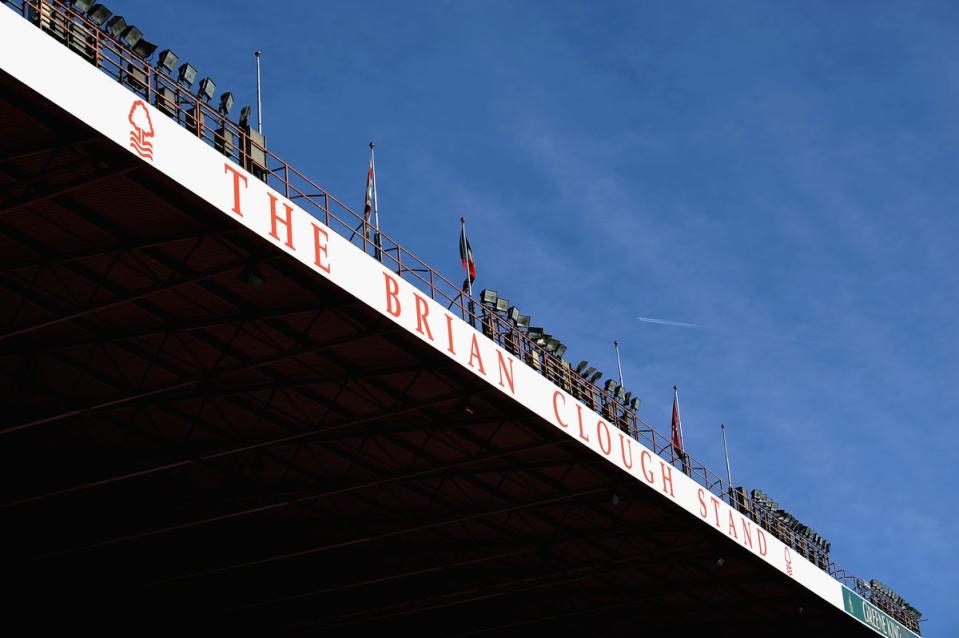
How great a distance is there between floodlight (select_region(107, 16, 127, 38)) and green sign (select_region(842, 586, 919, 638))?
43.2 metres

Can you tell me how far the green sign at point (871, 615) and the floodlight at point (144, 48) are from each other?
139 feet

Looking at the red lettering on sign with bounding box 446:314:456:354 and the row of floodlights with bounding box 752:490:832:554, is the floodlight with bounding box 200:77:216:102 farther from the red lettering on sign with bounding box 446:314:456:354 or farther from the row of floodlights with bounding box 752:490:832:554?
the row of floodlights with bounding box 752:490:832:554

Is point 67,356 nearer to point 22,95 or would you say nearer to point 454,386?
point 454,386

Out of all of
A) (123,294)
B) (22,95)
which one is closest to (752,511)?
(123,294)

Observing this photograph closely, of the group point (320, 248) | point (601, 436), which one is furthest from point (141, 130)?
point (601, 436)

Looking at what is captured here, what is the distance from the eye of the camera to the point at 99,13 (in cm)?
3344

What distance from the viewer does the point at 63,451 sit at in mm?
42812

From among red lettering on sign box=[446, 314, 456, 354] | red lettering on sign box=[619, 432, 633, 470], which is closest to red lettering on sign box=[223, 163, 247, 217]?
red lettering on sign box=[446, 314, 456, 354]

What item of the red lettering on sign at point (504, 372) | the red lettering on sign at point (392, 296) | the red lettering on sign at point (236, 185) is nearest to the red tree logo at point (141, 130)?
the red lettering on sign at point (236, 185)

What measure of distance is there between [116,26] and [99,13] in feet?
1.58

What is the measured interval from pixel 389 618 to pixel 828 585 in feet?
62.5

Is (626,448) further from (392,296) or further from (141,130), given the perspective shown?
(141,130)

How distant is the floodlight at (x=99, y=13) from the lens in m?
33.4

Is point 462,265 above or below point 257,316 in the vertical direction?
above
